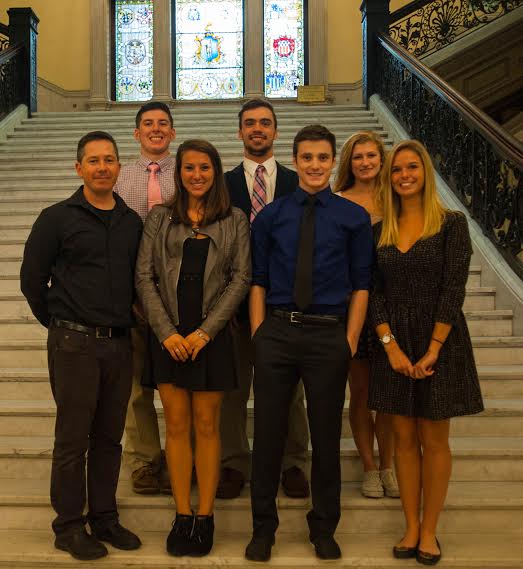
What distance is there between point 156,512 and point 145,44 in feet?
37.3

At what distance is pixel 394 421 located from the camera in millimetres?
2795

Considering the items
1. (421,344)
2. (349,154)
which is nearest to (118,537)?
(421,344)

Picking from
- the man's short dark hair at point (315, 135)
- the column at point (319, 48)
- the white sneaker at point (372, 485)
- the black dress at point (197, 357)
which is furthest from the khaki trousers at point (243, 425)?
the column at point (319, 48)

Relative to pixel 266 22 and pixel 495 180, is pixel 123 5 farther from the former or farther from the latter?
pixel 495 180

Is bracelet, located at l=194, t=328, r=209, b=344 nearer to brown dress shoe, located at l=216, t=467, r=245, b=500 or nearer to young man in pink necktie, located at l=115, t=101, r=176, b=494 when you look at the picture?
young man in pink necktie, located at l=115, t=101, r=176, b=494

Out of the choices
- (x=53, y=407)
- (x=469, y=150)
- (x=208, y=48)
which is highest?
(x=208, y=48)

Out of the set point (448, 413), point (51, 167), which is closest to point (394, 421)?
point (448, 413)

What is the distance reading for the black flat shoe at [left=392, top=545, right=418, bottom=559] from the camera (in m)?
2.79

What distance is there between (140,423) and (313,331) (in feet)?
3.22

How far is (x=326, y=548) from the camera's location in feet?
9.14

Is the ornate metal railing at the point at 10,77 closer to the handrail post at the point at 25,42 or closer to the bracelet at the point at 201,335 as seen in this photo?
the handrail post at the point at 25,42

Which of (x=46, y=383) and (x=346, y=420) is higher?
(x=46, y=383)

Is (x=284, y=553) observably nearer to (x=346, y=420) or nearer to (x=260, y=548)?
(x=260, y=548)

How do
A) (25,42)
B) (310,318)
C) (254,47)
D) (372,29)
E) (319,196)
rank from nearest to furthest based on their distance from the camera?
1. (310,318)
2. (319,196)
3. (372,29)
4. (25,42)
5. (254,47)
